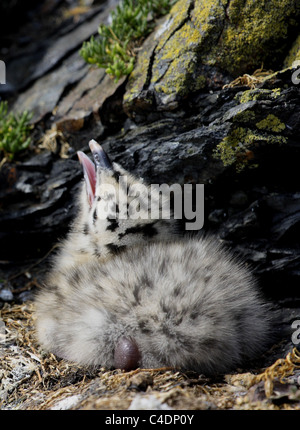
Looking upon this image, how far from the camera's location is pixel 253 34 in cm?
513

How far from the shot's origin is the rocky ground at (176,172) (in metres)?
3.78

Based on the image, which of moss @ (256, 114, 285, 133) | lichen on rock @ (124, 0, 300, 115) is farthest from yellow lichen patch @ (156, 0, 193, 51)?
moss @ (256, 114, 285, 133)

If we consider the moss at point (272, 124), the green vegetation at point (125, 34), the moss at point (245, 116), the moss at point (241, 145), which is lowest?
the moss at point (241, 145)

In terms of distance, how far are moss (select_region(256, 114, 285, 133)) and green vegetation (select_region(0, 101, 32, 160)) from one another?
3175mm

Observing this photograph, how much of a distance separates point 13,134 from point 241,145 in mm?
3166

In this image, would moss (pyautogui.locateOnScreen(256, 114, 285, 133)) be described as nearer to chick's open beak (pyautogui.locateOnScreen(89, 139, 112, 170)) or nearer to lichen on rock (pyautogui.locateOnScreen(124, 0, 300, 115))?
lichen on rock (pyautogui.locateOnScreen(124, 0, 300, 115))

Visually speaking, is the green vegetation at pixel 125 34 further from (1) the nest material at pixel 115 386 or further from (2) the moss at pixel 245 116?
(1) the nest material at pixel 115 386

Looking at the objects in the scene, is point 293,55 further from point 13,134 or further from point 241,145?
point 13,134

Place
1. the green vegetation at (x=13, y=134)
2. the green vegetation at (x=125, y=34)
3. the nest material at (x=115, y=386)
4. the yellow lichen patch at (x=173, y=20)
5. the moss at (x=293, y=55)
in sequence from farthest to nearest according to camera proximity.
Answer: the green vegetation at (x=13, y=134)
the green vegetation at (x=125, y=34)
the yellow lichen patch at (x=173, y=20)
the moss at (x=293, y=55)
the nest material at (x=115, y=386)

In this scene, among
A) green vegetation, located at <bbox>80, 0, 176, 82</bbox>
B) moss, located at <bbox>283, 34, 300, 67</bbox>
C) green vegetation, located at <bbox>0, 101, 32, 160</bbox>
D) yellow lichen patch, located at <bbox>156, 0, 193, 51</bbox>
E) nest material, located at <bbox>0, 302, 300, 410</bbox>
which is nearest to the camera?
nest material, located at <bbox>0, 302, 300, 410</bbox>

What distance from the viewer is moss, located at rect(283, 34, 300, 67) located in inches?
196

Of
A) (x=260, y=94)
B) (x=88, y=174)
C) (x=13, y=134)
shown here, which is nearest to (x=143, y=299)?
(x=88, y=174)

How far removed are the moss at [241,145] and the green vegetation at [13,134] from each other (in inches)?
109

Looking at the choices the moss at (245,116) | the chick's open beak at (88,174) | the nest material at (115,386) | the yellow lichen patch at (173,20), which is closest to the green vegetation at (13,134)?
the chick's open beak at (88,174)
